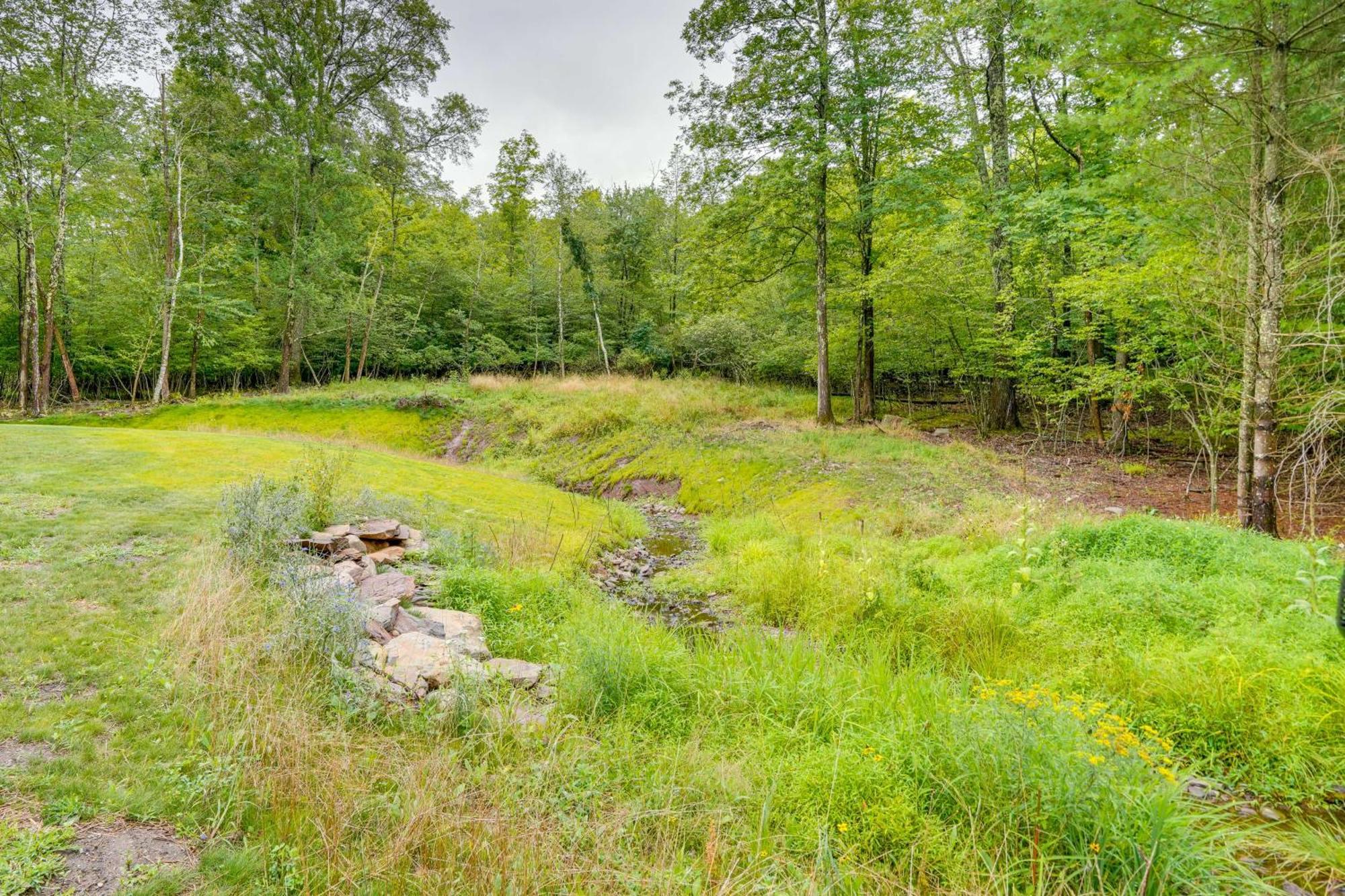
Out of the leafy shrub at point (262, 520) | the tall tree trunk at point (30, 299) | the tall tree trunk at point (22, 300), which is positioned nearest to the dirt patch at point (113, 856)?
the leafy shrub at point (262, 520)

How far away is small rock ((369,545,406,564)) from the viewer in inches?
235

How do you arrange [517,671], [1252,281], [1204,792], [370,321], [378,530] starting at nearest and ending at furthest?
[1204,792] < [517,671] < [1252,281] < [378,530] < [370,321]

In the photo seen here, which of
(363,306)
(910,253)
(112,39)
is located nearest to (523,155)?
(363,306)

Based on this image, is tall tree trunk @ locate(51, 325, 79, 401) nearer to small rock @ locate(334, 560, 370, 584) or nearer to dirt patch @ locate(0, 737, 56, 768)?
small rock @ locate(334, 560, 370, 584)

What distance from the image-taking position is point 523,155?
92.4 ft

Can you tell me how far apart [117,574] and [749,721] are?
5.66 meters

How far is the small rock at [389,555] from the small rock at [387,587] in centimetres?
56

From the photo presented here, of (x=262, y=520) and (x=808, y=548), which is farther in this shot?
(x=808, y=548)

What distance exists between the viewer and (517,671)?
3996 millimetres

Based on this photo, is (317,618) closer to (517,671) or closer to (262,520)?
(517,671)

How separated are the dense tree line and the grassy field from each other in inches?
121

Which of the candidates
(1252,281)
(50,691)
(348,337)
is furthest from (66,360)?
(1252,281)

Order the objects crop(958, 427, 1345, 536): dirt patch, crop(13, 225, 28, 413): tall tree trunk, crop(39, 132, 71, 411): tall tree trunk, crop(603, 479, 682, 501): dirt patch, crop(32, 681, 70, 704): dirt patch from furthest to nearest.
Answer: crop(13, 225, 28, 413): tall tree trunk → crop(39, 132, 71, 411): tall tree trunk → crop(603, 479, 682, 501): dirt patch → crop(958, 427, 1345, 536): dirt patch → crop(32, 681, 70, 704): dirt patch

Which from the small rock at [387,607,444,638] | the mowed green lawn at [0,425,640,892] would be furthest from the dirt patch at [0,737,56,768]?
the small rock at [387,607,444,638]
